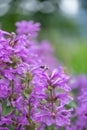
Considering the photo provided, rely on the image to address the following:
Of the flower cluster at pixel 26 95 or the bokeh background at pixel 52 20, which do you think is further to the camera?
the bokeh background at pixel 52 20

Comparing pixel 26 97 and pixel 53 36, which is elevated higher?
pixel 53 36

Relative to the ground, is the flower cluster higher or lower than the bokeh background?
lower

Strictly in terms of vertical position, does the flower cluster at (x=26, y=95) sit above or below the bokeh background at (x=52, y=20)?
below

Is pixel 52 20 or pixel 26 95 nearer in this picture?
pixel 26 95

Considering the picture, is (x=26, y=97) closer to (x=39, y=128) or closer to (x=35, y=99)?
(x=35, y=99)

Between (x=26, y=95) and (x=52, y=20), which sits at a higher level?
(x=52, y=20)

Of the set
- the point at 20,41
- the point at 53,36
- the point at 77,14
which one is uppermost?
the point at 77,14

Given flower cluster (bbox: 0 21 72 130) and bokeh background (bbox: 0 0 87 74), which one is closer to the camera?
flower cluster (bbox: 0 21 72 130)

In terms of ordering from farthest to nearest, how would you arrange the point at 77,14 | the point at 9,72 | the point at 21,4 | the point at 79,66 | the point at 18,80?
the point at 77,14, the point at 21,4, the point at 79,66, the point at 18,80, the point at 9,72

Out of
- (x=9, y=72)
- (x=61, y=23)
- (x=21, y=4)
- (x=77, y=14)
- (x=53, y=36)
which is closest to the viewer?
(x=9, y=72)

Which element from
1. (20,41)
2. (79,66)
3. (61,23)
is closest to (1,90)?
(20,41)

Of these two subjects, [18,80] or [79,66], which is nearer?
[18,80]
